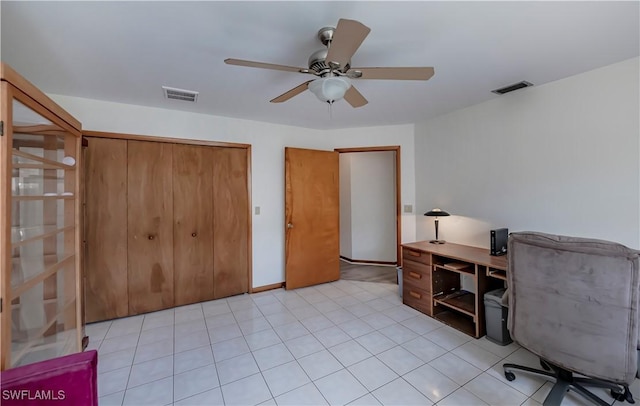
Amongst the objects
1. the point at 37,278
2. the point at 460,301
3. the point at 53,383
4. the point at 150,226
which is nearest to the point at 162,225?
the point at 150,226

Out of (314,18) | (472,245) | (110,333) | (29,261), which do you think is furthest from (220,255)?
(472,245)

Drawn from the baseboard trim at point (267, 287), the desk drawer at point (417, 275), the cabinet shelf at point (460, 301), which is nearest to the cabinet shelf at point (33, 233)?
the baseboard trim at point (267, 287)

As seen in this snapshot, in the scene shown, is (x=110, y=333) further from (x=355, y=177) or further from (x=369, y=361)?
(x=355, y=177)

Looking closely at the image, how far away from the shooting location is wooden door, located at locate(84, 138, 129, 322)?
271 centimetres

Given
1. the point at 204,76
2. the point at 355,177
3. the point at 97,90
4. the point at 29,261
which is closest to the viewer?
the point at 29,261

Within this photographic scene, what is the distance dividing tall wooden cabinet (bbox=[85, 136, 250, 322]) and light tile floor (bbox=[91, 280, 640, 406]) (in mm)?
280

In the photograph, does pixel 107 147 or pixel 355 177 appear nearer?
pixel 107 147

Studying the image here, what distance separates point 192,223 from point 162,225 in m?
0.31

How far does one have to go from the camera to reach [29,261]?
145 centimetres

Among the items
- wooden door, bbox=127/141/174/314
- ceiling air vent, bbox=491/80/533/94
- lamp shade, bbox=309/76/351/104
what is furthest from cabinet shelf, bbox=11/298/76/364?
ceiling air vent, bbox=491/80/533/94

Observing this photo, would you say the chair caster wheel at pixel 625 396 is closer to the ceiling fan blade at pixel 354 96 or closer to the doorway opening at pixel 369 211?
the ceiling fan blade at pixel 354 96

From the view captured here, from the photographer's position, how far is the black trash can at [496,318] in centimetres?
224

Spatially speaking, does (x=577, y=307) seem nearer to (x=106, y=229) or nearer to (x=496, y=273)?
(x=496, y=273)

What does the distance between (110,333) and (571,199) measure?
14.2 feet
